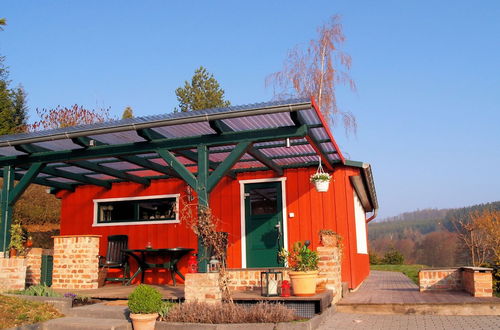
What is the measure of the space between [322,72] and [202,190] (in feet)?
42.6

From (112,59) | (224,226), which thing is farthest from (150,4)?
(224,226)

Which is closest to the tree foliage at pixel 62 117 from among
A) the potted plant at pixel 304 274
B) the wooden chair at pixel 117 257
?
the wooden chair at pixel 117 257

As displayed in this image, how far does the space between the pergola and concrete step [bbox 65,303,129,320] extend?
6.20ft

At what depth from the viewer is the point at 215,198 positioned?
35.1 feet

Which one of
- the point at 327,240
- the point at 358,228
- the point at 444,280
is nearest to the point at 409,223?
the point at 358,228

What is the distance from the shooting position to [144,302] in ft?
20.1

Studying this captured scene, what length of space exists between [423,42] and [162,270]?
27.8 feet

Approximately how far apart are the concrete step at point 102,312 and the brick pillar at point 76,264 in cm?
239

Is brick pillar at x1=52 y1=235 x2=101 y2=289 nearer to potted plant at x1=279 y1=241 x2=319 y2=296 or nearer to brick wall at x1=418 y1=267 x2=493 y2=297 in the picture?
potted plant at x1=279 y1=241 x2=319 y2=296

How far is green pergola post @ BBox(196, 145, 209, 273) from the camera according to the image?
22.0 feet

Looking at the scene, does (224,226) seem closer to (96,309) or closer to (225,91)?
(96,309)

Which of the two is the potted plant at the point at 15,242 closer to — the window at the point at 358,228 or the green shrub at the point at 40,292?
the green shrub at the point at 40,292

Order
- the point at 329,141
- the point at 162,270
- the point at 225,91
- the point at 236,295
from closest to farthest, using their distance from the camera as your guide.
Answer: the point at 236,295 → the point at 329,141 → the point at 162,270 → the point at 225,91

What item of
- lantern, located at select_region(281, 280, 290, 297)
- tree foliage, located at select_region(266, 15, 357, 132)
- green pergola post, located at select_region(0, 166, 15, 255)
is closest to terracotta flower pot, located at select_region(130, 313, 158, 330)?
lantern, located at select_region(281, 280, 290, 297)
